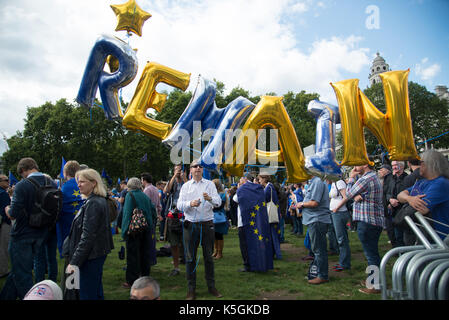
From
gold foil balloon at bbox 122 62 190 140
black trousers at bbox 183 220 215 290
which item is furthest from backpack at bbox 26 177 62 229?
black trousers at bbox 183 220 215 290

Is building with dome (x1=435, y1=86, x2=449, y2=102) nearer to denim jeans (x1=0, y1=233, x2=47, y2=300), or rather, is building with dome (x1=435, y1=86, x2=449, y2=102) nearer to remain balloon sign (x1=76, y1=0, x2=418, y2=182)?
remain balloon sign (x1=76, y1=0, x2=418, y2=182)

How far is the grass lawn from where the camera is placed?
431 centimetres

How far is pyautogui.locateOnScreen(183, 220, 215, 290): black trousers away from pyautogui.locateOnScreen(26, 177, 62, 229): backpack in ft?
5.79

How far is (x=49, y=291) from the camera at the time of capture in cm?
207

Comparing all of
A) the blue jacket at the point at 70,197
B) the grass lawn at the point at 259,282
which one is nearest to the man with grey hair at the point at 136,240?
the grass lawn at the point at 259,282

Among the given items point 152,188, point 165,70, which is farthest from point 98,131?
point 165,70

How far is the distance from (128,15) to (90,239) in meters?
3.51

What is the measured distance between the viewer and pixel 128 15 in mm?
4559

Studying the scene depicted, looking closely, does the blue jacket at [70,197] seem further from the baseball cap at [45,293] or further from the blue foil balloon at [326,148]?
the blue foil balloon at [326,148]

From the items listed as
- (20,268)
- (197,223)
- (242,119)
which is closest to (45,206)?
(20,268)

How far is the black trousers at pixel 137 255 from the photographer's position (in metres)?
4.81
